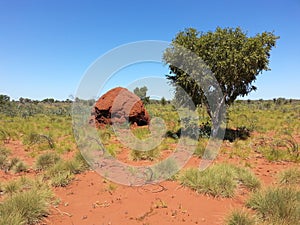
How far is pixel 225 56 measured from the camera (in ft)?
36.2

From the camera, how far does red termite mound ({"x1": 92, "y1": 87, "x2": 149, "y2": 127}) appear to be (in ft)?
54.0

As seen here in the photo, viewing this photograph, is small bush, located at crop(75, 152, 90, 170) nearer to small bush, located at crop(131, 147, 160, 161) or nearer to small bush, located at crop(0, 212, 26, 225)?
small bush, located at crop(131, 147, 160, 161)

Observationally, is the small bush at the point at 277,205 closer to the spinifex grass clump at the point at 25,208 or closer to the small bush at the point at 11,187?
the spinifex grass clump at the point at 25,208

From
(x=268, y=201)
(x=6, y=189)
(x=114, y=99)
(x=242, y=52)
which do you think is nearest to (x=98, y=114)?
(x=114, y=99)

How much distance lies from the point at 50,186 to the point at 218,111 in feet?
28.4

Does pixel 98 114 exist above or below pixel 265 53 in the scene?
below

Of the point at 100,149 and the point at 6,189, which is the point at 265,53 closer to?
the point at 100,149

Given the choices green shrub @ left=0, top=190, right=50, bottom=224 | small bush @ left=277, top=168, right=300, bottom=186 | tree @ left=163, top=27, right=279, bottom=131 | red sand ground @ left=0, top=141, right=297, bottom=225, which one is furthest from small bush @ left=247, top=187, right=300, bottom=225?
tree @ left=163, top=27, right=279, bottom=131

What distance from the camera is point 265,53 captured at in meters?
11.3

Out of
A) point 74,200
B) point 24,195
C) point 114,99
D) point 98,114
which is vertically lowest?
point 74,200

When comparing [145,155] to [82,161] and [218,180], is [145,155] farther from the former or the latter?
[218,180]

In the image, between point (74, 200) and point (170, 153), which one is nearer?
point (74, 200)

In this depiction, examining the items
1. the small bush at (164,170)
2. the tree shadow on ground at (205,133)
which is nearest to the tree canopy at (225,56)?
the tree shadow on ground at (205,133)

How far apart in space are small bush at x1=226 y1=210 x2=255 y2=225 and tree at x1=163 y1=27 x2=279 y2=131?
7841 millimetres
